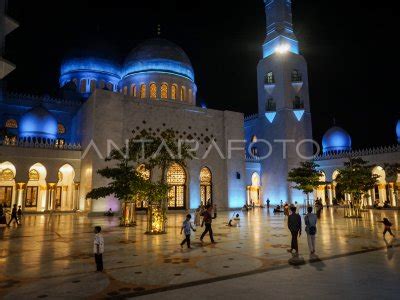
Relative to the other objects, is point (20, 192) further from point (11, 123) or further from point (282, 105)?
point (282, 105)

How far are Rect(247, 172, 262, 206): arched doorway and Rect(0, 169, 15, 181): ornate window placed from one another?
2205 centimetres

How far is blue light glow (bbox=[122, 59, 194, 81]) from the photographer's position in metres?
31.5

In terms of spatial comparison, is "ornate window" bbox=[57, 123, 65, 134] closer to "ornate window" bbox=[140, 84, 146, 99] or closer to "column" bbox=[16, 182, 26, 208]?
"ornate window" bbox=[140, 84, 146, 99]

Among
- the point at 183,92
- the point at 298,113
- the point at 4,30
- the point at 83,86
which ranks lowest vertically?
the point at 4,30

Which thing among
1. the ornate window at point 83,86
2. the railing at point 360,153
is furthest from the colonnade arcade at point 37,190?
the railing at point 360,153

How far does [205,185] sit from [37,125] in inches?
572

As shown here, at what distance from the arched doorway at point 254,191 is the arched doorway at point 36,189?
64.6 feet

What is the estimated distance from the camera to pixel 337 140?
3772 cm

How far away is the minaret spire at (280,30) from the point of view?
112 ft

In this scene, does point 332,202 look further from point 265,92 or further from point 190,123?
point 190,123

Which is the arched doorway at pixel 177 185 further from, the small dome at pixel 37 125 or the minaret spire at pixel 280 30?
the minaret spire at pixel 280 30

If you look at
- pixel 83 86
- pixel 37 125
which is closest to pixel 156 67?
pixel 83 86

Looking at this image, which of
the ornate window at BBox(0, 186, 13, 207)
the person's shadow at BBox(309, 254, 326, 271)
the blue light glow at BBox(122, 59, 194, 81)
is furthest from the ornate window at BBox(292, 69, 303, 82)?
the person's shadow at BBox(309, 254, 326, 271)

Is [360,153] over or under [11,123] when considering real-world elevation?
under
